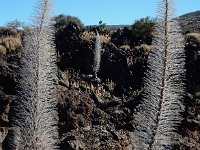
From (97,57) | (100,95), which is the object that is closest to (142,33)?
(97,57)

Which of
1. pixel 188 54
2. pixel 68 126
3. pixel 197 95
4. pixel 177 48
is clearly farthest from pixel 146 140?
pixel 188 54

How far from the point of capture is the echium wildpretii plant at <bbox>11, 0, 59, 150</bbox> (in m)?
11.4

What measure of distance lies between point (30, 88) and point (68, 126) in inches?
91.4

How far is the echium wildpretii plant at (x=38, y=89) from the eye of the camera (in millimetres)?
11406

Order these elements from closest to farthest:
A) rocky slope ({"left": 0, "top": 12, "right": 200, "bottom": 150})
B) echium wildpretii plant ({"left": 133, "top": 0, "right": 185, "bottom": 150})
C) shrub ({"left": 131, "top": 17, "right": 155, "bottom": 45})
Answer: echium wildpretii plant ({"left": 133, "top": 0, "right": 185, "bottom": 150})
rocky slope ({"left": 0, "top": 12, "right": 200, "bottom": 150})
shrub ({"left": 131, "top": 17, "right": 155, "bottom": 45})

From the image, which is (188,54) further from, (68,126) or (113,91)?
(68,126)

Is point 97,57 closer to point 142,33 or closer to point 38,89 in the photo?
point 142,33

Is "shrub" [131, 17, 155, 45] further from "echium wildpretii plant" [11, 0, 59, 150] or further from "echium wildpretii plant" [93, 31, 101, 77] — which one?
"echium wildpretii plant" [11, 0, 59, 150]

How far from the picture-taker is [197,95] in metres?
15.5

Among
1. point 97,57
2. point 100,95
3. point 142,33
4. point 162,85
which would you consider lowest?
point 100,95

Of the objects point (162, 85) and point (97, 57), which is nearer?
point (162, 85)

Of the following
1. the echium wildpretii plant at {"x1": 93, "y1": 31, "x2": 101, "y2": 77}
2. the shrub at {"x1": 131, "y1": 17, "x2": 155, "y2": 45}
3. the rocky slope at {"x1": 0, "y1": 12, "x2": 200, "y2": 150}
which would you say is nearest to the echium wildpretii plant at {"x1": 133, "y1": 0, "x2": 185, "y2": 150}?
the rocky slope at {"x1": 0, "y1": 12, "x2": 200, "y2": 150}

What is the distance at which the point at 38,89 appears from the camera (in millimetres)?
11523

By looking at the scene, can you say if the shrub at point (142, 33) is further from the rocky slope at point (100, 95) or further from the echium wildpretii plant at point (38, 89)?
the echium wildpretii plant at point (38, 89)
